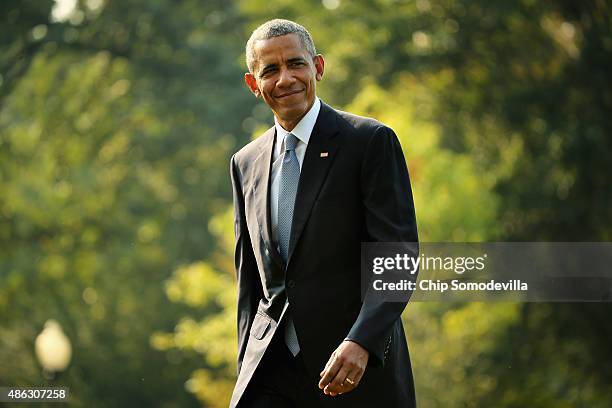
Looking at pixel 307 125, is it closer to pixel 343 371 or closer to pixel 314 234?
pixel 314 234

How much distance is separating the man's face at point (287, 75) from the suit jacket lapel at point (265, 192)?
144 mm

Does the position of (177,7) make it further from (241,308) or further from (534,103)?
(241,308)

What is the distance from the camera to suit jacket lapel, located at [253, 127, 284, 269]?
3127 millimetres

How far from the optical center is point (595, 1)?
12438mm

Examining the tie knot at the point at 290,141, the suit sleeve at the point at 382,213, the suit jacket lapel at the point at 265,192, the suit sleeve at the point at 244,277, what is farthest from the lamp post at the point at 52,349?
the suit sleeve at the point at 382,213

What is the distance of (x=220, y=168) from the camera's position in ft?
58.2

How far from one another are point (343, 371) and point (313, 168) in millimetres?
614

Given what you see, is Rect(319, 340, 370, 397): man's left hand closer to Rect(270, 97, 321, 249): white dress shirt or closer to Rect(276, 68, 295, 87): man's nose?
Rect(270, 97, 321, 249): white dress shirt

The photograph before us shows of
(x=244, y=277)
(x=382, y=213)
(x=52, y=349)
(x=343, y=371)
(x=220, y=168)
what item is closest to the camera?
(x=343, y=371)

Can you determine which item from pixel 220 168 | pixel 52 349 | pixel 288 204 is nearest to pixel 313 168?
pixel 288 204

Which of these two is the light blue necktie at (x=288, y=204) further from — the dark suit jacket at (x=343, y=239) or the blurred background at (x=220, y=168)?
the blurred background at (x=220, y=168)

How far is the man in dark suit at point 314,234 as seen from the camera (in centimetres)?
299

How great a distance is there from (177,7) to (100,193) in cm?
322

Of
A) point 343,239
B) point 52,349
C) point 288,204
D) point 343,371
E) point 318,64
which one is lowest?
point 343,371
